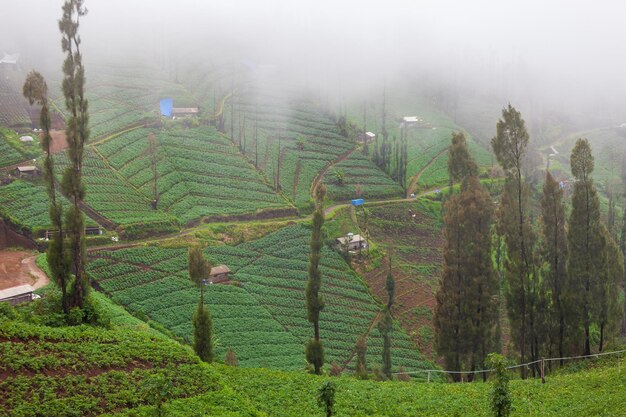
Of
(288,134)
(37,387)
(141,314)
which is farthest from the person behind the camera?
(288,134)

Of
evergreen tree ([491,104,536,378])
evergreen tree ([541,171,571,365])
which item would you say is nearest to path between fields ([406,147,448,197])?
evergreen tree ([541,171,571,365])

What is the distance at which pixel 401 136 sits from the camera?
94562mm

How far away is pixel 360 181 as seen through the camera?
3177 inches

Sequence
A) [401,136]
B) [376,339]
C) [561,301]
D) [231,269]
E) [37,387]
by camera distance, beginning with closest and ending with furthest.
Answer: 1. [37,387]
2. [561,301]
3. [376,339]
4. [231,269]
5. [401,136]

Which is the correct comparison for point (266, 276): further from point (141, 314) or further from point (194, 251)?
point (194, 251)

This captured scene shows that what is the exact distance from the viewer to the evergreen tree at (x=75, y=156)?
3225 cm

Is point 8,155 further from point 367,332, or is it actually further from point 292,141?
point 367,332

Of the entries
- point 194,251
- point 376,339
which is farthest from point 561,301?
point 194,251

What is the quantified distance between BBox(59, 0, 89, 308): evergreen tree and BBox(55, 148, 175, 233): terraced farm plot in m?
27.4

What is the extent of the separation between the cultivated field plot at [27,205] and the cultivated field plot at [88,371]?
33.5 meters

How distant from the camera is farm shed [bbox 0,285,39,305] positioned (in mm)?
44750

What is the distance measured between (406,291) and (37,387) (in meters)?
41.8

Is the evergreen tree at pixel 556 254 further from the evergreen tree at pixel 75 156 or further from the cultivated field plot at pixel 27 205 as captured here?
the cultivated field plot at pixel 27 205

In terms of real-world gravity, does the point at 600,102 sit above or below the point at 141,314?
above
